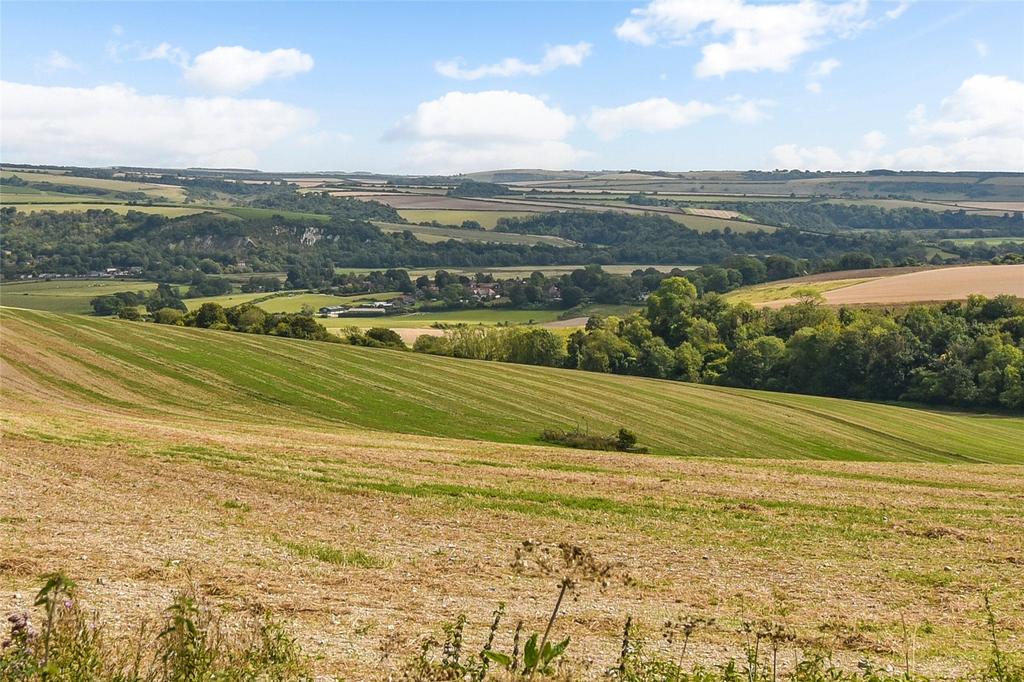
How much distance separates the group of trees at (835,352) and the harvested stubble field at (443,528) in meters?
48.3

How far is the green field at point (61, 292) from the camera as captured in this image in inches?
4663

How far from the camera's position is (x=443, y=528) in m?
20.5

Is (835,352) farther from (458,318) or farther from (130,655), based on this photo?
(130,655)

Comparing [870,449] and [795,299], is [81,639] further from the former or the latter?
[795,299]

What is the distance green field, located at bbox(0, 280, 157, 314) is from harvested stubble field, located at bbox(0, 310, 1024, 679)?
79.5 m

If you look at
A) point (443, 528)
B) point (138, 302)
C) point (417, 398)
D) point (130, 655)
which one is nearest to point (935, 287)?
point (417, 398)

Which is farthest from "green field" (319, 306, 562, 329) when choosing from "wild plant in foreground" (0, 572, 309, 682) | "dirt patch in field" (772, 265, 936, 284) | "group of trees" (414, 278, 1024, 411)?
"wild plant in foreground" (0, 572, 309, 682)

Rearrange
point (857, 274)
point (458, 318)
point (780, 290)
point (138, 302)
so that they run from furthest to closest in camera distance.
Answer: point (857, 274) → point (780, 290) → point (458, 318) → point (138, 302)

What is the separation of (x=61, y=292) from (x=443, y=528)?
137m

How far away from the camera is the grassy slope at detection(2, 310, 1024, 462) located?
48438 millimetres

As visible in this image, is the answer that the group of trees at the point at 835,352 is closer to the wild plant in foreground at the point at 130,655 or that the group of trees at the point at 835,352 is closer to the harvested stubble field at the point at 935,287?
the harvested stubble field at the point at 935,287

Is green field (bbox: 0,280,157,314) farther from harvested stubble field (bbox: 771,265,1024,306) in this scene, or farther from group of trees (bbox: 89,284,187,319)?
harvested stubble field (bbox: 771,265,1024,306)

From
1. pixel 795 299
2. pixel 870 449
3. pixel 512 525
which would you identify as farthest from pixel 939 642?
pixel 795 299

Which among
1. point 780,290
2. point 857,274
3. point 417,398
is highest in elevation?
point 857,274
